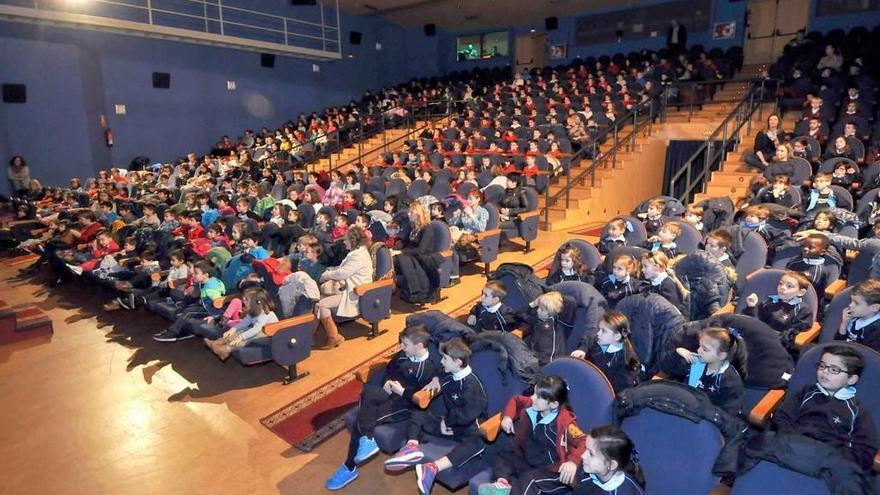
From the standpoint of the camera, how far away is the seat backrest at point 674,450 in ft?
6.41

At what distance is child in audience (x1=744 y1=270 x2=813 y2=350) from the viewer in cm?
300

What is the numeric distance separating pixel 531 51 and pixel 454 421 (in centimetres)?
1591

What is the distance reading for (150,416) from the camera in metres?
3.46

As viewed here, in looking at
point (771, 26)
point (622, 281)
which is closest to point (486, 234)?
point (622, 281)

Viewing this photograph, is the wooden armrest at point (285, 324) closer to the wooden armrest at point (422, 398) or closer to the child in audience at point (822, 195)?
the wooden armrest at point (422, 398)

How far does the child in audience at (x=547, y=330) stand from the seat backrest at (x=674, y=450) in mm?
945

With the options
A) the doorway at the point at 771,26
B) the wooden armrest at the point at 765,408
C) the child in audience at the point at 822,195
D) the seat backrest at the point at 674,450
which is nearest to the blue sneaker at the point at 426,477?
the seat backrest at the point at 674,450

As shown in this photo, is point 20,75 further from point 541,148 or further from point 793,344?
point 793,344

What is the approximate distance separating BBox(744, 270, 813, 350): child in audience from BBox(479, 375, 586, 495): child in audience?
5.17ft

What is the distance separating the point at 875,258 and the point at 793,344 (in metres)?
1.23

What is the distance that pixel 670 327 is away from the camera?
2.87 m

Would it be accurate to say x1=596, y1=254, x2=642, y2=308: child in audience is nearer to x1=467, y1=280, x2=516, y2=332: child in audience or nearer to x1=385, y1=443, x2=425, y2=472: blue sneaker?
x1=467, y1=280, x2=516, y2=332: child in audience

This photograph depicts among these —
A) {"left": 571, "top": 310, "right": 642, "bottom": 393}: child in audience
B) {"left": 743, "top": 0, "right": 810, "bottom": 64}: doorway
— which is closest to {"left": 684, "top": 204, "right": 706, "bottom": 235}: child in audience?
{"left": 571, "top": 310, "right": 642, "bottom": 393}: child in audience

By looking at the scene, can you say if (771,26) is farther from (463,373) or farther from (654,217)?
(463,373)
